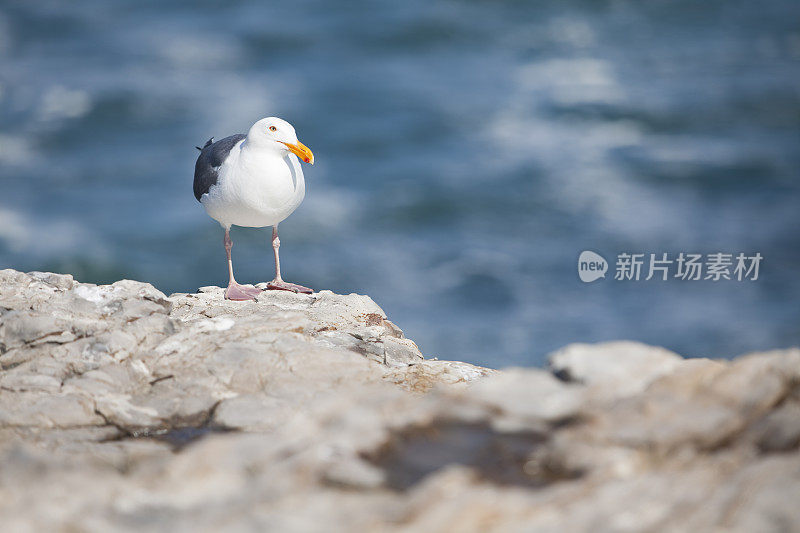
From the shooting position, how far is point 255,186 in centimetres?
1112

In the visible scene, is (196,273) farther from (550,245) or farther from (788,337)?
(788,337)

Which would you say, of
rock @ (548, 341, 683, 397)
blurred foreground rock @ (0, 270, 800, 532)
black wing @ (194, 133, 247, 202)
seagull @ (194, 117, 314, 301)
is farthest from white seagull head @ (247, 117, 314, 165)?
rock @ (548, 341, 683, 397)

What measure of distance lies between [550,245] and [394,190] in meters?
7.64

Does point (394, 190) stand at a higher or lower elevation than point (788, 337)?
higher

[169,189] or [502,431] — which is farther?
[169,189]

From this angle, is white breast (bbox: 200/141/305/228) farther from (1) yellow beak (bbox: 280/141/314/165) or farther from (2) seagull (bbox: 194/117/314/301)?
(1) yellow beak (bbox: 280/141/314/165)

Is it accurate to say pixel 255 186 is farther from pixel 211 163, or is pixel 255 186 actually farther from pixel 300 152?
pixel 211 163

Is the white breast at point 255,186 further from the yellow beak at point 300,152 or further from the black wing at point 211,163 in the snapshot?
the yellow beak at point 300,152

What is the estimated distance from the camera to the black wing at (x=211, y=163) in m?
11.6

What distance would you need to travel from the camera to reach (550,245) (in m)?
36.3

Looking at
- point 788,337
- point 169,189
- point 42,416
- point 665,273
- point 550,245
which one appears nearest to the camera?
point 42,416

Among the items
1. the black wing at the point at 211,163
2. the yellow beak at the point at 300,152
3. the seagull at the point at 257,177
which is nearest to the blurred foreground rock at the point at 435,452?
the seagull at the point at 257,177

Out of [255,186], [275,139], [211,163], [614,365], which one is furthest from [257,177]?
[614,365]

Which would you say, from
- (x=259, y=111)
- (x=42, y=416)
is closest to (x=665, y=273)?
(x=259, y=111)
